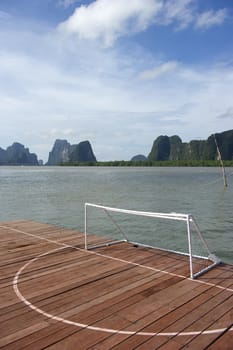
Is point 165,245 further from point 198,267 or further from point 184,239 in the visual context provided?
point 198,267

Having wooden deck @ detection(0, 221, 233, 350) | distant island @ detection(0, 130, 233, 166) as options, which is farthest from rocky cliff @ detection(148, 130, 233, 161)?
wooden deck @ detection(0, 221, 233, 350)

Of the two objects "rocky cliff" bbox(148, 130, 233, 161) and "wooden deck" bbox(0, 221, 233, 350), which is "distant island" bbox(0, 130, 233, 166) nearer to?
"rocky cliff" bbox(148, 130, 233, 161)

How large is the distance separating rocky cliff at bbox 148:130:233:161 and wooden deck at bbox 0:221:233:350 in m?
146

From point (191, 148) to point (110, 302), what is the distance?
565ft

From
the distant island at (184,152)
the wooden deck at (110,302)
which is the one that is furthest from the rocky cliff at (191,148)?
the wooden deck at (110,302)

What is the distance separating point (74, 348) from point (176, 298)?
1897mm

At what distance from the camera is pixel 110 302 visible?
15.6ft

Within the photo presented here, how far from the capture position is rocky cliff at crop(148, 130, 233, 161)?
509 ft

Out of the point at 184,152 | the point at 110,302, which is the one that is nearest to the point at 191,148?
the point at 184,152

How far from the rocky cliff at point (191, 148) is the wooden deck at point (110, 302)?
14637cm

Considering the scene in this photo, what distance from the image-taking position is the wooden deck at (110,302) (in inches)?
148

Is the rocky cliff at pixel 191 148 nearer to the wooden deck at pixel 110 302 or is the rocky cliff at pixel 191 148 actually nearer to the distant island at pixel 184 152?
the distant island at pixel 184 152

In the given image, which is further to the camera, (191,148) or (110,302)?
(191,148)

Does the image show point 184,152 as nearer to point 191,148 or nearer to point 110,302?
point 191,148
